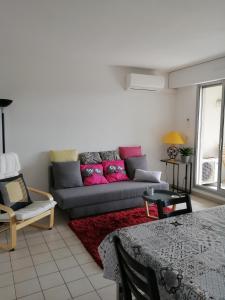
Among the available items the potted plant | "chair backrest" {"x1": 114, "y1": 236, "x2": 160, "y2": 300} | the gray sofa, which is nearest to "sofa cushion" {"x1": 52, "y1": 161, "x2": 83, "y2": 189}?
the gray sofa

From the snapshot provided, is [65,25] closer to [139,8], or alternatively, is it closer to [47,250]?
[139,8]

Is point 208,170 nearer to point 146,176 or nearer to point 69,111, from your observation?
point 146,176

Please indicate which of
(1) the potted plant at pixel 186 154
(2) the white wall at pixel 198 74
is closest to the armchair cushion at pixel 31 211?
(1) the potted plant at pixel 186 154

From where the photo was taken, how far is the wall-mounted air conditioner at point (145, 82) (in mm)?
4648

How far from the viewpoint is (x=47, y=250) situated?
2.84 meters

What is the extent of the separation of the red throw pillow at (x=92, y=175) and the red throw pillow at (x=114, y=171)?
0.40 feet

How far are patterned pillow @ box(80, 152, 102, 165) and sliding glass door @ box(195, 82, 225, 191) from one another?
203 cm

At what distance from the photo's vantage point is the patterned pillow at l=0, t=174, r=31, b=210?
10.3ft

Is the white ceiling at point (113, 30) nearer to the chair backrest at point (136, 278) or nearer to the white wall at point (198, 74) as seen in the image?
the white wall at point (198, 74)

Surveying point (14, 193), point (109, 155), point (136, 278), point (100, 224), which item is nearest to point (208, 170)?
point (109, 155)

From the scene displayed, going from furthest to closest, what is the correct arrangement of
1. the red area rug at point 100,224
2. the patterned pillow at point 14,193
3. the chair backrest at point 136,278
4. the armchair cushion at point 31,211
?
the patterned pillow at point 14,193 → the red area rug at point 100,224 → the armchair cushion at point 31,211 → the chair backrest at point 136,278

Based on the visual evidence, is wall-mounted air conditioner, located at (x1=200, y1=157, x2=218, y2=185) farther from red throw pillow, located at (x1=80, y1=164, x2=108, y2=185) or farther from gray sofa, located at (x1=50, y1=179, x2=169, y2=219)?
red throw pillow, located at (x1=80, y1=164, x2=108, y2=185)

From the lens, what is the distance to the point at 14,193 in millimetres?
3254

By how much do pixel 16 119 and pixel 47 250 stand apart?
84.6 inches
